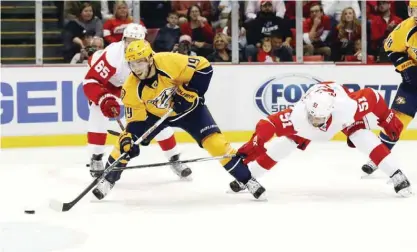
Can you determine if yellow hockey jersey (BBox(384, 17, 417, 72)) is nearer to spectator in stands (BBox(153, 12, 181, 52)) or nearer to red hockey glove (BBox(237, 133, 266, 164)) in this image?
red hockey glove (BBox(237, 133, 266, 164))

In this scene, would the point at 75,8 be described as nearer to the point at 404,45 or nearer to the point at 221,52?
the point at 221,52

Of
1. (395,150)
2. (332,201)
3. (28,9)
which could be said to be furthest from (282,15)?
(332,201)

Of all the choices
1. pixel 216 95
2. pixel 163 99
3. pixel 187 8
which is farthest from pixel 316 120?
pixel 187 8

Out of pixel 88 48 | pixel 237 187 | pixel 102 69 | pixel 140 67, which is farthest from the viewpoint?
pixel 88 48

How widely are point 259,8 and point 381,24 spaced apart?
108 cm

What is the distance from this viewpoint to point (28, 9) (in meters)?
7.23

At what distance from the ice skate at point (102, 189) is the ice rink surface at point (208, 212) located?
5 cm

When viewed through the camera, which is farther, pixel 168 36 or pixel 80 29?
pixel 168 36

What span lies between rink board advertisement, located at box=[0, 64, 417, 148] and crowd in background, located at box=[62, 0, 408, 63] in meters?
0.16

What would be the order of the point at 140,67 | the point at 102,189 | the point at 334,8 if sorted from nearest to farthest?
the point at 140,67 < the point at 102,189 < the point at 334,8

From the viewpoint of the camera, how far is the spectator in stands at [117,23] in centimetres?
714

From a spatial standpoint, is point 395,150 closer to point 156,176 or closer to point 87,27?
point 156,176

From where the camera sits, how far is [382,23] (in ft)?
25.0

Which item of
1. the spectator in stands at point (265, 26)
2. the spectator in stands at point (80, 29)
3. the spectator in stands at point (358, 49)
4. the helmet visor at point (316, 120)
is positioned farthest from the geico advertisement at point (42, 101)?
the helmet visor at point (316, 120)
